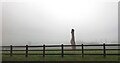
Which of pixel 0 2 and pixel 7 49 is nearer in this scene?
pixel 0 2

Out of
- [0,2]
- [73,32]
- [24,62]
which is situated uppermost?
[0,2]

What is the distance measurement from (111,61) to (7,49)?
8.42m

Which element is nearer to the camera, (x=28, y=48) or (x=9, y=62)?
(x=9, y=62)

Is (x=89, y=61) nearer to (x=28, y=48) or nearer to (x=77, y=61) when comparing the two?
(x=77, y=61)

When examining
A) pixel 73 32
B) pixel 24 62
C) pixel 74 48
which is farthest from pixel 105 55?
pixel 73 32

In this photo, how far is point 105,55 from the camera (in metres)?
15.1

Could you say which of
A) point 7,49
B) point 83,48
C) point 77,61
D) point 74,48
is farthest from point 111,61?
point 7,49

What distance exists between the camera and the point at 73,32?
2211 centimetres

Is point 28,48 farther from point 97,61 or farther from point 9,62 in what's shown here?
point 97,61

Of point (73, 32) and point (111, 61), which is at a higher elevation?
point (73, 32)

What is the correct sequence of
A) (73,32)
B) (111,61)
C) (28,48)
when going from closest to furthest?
(111,61) → (28,48) → (73,32)

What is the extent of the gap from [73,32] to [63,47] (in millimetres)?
6590

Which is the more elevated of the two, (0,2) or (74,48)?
(0,2)

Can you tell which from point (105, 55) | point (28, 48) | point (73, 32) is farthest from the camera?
point (73, 32)
